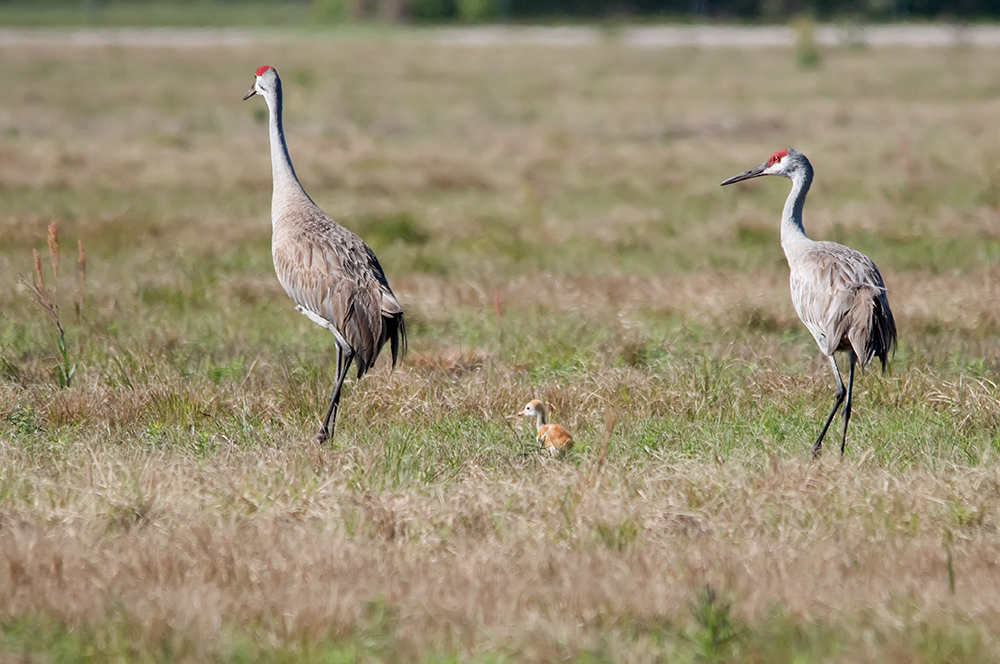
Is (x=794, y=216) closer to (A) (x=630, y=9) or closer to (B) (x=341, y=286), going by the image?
(B) (x=341, y=286)

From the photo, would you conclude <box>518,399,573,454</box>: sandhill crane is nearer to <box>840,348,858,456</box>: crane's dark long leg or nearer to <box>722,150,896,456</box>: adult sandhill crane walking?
<box>722,150,896,456</box>: adult sandhill crane walking

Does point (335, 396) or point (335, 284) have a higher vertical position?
point (335, 284)

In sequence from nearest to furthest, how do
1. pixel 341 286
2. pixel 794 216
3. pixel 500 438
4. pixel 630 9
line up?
pixel 500 438 → pixel 341 286 → pixel 794 216 → pixel 630 9

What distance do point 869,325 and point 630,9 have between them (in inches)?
2445

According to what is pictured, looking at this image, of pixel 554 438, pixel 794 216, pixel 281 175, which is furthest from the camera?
pixel 281 175

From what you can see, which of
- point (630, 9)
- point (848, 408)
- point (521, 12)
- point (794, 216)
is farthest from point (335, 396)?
point (521, 12)

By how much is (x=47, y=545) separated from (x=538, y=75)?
31.4 m

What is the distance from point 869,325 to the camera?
602 centimetres

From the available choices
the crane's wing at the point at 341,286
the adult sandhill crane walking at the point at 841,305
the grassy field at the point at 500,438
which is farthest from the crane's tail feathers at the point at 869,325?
the crane's wing at the point at 341,286

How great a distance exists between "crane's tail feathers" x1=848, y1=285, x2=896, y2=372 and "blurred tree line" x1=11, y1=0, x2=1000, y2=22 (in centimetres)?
5779

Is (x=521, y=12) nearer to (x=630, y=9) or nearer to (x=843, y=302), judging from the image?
(x=630, y=9)

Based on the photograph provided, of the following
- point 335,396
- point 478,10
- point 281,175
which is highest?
point 478,10

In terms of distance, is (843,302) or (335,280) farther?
(335,280)

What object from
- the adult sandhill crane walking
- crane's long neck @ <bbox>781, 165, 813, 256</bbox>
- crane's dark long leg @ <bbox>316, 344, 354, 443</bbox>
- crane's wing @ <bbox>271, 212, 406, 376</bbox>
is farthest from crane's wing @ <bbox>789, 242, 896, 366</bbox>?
crane's dark long leg @ <bbox>316, 344, 354, 443</bbox>
